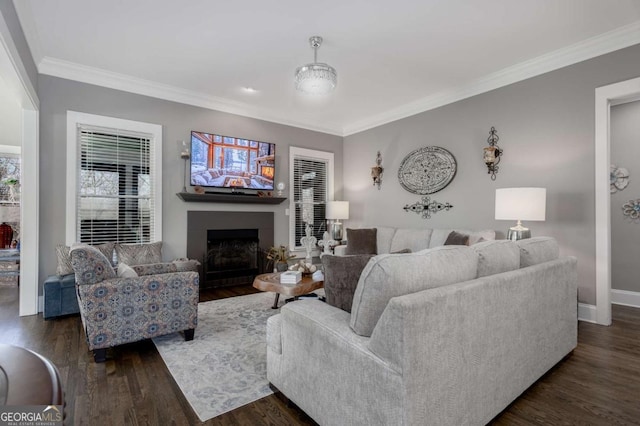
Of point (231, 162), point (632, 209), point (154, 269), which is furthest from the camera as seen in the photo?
point (231, 162)

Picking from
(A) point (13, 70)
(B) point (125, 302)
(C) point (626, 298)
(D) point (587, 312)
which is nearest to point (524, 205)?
(D) point (587, 312)

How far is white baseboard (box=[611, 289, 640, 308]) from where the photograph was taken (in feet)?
13.1

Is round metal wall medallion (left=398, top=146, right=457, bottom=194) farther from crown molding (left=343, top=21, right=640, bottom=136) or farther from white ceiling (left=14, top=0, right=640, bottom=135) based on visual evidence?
white ceiling (left=14, top=0, right=640, bottom=135)

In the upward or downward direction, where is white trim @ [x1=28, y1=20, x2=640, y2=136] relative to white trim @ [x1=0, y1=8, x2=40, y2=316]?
upward

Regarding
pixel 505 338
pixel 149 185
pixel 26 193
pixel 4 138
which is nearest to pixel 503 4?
pixel 505 338

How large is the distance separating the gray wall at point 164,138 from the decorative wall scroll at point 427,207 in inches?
76.3

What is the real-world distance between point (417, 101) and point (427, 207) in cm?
170

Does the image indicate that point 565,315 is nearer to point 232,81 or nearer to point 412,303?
point 412,303

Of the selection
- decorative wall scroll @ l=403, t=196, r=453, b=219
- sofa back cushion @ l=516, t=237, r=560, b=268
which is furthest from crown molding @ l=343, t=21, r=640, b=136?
sofa back cushion @ l=516, t=237, r=560, b=268

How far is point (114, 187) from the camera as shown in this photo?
14.1ft

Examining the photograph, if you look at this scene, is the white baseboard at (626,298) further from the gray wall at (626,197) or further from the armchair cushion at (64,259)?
the armchair cushion at (64,259)

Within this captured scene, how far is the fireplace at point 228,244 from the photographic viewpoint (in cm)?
484

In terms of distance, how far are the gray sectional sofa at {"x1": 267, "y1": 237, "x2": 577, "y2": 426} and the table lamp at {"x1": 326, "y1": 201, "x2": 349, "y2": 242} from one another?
156 inches

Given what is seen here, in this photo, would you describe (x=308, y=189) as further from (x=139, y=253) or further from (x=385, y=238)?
(x=139, y=253)
